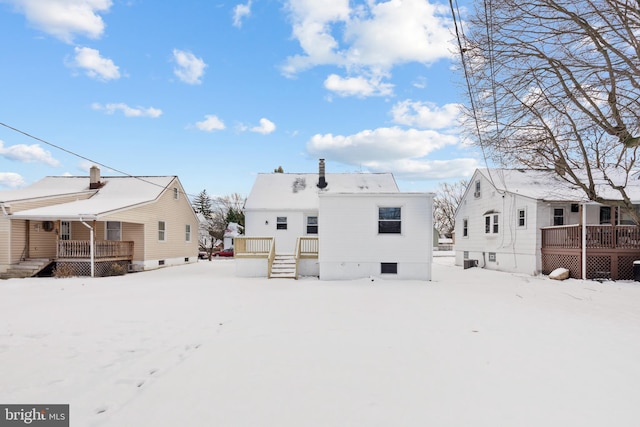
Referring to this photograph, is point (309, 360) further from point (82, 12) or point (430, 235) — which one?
point (82, 12)

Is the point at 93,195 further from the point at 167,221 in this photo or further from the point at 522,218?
the point at 522,218

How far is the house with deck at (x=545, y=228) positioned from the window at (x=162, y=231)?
19.1 m

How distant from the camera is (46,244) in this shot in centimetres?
1766

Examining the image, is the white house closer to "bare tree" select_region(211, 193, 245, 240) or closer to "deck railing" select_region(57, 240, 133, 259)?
"bare tree" select_region(211, 193, 245, 240)

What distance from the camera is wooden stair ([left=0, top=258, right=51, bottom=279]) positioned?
1577 cm

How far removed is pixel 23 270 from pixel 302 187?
47.8ft

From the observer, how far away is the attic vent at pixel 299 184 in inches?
858

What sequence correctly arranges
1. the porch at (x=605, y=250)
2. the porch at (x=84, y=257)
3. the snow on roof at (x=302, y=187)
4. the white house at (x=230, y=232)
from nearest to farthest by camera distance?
the porch at (x=605, y=250), the porch at (x=84, y=257), the snow on roof at (x=302, y=187), the white house at (x=230, y=232)

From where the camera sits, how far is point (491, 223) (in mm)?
20359

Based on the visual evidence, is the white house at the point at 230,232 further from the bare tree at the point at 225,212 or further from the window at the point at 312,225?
the window at the point at 312,225

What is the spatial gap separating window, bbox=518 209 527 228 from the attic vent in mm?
12240

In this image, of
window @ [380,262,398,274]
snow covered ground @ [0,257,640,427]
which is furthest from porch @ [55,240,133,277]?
window @ [380,262,398,274]

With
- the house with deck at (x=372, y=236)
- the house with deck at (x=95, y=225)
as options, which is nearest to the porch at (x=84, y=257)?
the house with deck at (x=95, y=225)

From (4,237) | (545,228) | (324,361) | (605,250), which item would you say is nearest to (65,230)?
(4,237)
